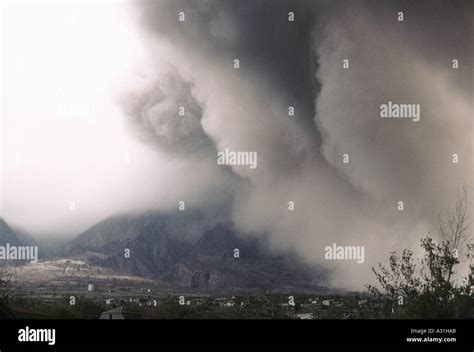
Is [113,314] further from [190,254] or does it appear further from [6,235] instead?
[6,235]

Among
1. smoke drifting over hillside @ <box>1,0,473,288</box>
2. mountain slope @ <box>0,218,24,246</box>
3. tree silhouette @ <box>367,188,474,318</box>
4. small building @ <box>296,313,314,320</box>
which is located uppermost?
smoke drifting over hillside @ <box>1,0,473,288</box>

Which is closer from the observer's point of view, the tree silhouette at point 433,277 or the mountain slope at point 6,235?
the tree silhouette at point 433,277

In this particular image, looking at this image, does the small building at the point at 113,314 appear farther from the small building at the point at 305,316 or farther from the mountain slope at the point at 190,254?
the small building at the point at 305,316

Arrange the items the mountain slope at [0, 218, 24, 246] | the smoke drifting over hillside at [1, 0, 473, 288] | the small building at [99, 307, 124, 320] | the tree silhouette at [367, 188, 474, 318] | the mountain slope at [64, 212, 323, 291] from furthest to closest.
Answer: the mountain slope at [0, 218, 24, 246] < the mountain slope at [64, 212, 323, 291] < the smoke drifting over hillside at [1, 0, 473, 288] < the small building at [99, 307, 124, 320] < the tree silhouette at [367, 188, 474, 318]

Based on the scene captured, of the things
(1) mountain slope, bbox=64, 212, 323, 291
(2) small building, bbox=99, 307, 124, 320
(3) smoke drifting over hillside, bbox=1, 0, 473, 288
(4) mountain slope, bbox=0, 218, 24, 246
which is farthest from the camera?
(4) mountain slope, bbox=0, 218, 24, 246

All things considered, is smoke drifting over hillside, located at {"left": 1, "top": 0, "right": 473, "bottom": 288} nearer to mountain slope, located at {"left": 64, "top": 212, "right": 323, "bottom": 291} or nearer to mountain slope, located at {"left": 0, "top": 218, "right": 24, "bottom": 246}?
mountain slope, located at {"left": 64, "top": 212, "right": 323, "bottom": 291}

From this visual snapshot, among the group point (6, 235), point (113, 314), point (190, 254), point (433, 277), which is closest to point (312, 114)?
point (190, 254)

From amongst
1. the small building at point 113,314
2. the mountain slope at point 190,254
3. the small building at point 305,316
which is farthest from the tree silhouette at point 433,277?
the small building at point 113,314

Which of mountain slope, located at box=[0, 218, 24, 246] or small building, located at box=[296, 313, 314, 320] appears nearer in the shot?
small building, located at box=[296, 313, 314, 320]

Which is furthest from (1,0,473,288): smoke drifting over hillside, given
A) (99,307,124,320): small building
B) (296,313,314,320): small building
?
(99,307,124,320): small building
